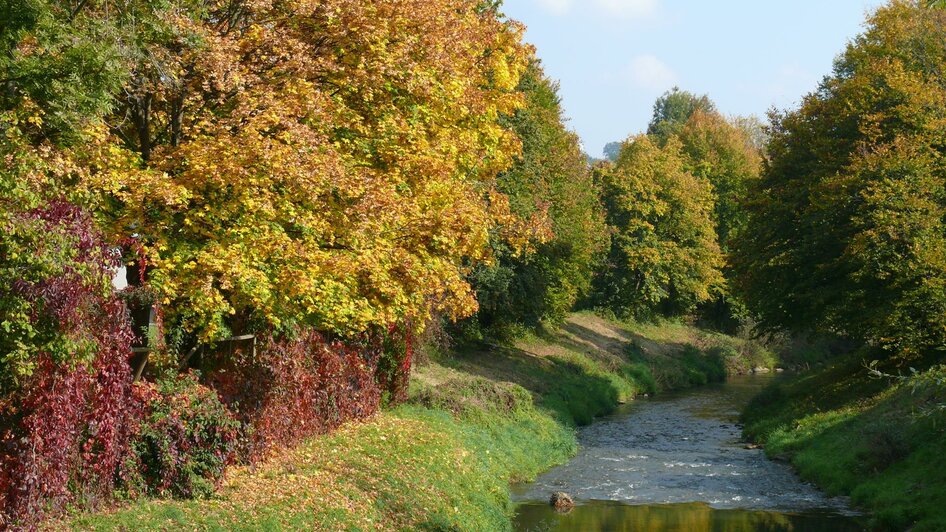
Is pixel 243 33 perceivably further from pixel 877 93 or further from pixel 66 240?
pixel 877 93

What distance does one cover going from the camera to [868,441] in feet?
87.7

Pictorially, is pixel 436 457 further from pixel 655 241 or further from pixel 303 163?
pixel 655 241

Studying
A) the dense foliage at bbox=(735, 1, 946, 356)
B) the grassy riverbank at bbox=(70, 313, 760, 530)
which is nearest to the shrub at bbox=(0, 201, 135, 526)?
the grassy riverbank at bbox=(70, 313, 760, 530)

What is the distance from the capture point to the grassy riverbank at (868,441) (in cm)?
2232

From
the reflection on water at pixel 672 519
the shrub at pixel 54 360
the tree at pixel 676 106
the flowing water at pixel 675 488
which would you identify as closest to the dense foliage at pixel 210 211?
the shrub at pixel 54 360

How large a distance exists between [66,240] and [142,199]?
3.77 metres

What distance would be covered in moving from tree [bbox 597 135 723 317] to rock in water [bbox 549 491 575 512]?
38897 mm

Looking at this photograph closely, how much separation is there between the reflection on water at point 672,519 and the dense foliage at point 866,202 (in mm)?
8945

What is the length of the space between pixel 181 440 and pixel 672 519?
42.0ft

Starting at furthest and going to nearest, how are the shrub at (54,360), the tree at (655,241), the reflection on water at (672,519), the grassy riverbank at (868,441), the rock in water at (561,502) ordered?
the tree at (655,241), the rock in water at (561,502), the reflection on water at (672,519), the grassy riverbank at (868,441), the shrub at (54,360)

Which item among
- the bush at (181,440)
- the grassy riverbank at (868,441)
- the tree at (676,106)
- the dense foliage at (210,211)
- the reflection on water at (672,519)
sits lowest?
the reflection on water at (672,519)

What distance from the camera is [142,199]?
15586 millimetres

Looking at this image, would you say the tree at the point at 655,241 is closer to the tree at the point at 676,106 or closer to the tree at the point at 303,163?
the tree at the point at 303,163

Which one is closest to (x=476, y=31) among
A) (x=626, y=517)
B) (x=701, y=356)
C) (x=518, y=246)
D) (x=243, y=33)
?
(x=518, y=246)
